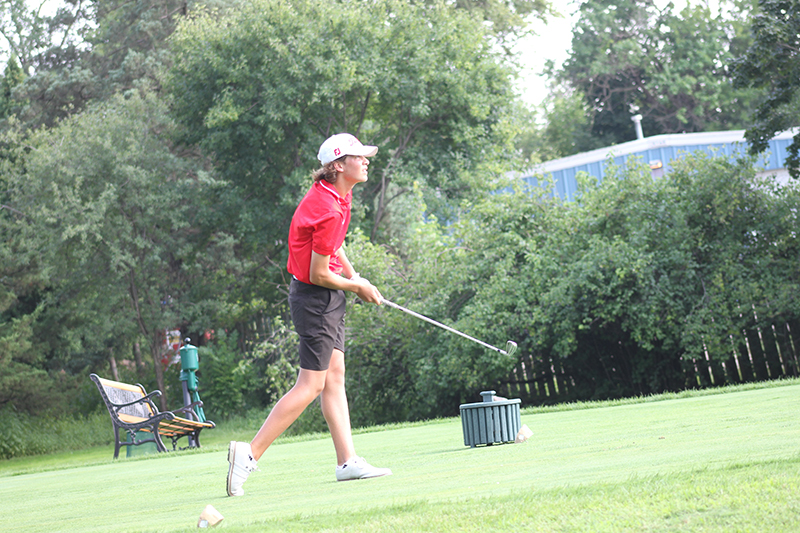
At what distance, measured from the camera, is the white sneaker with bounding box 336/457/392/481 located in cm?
463

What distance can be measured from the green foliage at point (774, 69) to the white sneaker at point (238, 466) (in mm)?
10250

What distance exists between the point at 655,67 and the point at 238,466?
131ft

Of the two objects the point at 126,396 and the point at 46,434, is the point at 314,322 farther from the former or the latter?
the point at 46,434

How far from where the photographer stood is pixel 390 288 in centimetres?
1347

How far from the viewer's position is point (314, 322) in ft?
15.5

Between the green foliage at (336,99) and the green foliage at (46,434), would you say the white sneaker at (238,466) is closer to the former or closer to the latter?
the green foliage at (336,99)

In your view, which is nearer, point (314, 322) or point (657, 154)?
point (314, 322)

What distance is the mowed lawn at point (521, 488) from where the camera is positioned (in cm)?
263

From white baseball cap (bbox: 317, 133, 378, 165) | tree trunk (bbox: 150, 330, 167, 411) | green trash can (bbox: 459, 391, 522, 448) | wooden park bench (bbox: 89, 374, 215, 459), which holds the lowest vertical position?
green trash can (bbox: 459, 391, 522, 448)

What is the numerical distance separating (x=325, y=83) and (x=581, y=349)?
304 inches

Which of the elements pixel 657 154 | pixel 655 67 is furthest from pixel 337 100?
pixel 655 67

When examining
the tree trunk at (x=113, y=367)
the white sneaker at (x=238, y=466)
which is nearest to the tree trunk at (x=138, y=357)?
the tree trunk at (x=113, y=367)

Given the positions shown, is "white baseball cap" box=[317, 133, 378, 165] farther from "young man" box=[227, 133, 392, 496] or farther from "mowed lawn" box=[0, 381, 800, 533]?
"mowed lawn" box=[0, 381, 800, 533]

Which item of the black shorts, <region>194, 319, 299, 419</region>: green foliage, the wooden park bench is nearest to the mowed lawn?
the black shorts
